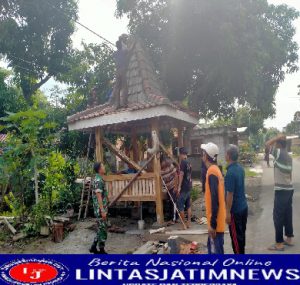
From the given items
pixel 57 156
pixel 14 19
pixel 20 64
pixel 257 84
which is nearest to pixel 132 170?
pixel 57 156

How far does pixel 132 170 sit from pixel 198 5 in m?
7.61

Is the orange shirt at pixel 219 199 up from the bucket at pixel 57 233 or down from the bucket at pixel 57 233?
up

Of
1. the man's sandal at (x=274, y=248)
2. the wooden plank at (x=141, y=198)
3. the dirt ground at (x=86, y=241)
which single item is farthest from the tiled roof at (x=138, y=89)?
the man's sandal at (x=274, y=248)

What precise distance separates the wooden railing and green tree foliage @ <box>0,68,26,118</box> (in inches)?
617

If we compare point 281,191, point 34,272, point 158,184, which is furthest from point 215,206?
point 158,184

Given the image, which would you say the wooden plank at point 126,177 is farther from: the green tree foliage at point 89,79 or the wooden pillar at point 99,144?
the green tree foliage at point 89,79

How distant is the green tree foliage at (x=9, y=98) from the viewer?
22500mm

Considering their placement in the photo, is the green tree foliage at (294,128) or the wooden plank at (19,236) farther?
the green tree foliage at (294,128)

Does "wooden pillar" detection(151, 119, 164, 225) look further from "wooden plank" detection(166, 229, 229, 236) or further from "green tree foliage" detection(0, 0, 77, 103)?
"green tree foliage" detection(0, 0, 77, 103)

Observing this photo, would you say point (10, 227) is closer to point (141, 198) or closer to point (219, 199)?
point (141, 198)

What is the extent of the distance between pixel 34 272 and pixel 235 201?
9.59 feet

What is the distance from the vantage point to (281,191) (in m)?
5.95

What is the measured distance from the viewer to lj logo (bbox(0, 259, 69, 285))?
4066 millimetres

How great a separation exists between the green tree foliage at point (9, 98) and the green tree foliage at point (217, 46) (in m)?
11.3
